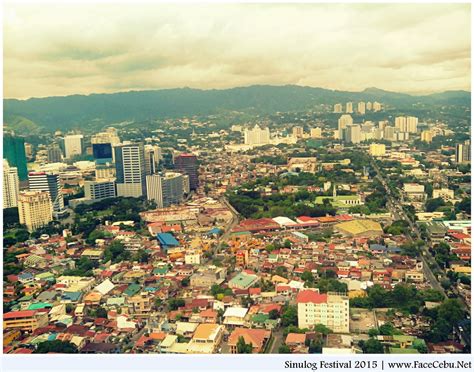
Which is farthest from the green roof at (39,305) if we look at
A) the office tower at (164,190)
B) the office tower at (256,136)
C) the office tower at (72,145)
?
the office tower at (256,136)

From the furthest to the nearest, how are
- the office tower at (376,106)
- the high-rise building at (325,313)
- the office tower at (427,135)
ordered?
the office tower at (376,106)
the office tower at (427,135)
the high-rise building at (325,313)

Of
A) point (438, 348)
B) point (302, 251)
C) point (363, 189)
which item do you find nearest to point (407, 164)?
point (363, 189)

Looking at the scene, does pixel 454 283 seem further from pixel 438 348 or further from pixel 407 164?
pixel 407 164

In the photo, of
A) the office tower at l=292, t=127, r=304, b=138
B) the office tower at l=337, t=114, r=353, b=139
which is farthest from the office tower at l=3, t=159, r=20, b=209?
the office tower at l=337, t=114, r=353, b=139

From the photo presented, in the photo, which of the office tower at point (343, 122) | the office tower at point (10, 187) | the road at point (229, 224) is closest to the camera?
the road at point (229, 224)

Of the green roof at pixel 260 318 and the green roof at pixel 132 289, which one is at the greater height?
the green roof at pixel 260 318

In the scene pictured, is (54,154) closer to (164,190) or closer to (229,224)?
(164,190)

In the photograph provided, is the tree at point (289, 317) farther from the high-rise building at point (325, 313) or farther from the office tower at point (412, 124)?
the office tower at point (412, 124)
